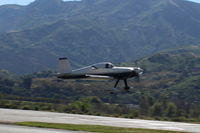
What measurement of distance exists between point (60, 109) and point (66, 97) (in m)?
93.6

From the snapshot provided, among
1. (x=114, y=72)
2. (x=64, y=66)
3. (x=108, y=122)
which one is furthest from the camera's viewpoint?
(x=64, y=66)

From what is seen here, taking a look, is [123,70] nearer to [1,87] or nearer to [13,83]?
[1,87]

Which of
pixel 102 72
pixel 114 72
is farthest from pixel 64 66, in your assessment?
pixel 114 72

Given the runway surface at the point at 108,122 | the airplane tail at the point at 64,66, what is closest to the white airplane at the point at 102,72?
the airplane tail at the point at 64,66

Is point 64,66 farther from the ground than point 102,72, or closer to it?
farther from the ground

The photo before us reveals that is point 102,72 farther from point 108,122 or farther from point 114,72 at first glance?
point 108,122

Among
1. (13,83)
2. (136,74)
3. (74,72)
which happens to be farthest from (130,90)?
(13,83)

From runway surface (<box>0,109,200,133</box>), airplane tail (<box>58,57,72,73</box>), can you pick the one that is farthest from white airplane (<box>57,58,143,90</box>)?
runway surface (<box>0,109,200,133</box>)

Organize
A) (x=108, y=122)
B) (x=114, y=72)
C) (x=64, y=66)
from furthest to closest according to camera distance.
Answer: (x=64, y=66), (x=114, y=72), (x=108, y=122)

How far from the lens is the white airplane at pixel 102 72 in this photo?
145 ft

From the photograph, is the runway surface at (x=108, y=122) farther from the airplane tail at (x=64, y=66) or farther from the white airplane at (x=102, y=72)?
the airplane tail at (x=64, y=66)

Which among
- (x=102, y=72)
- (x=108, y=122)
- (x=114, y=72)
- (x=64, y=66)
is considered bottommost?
(x=108, y=122)

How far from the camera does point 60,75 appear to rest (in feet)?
151

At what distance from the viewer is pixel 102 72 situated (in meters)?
44.7
